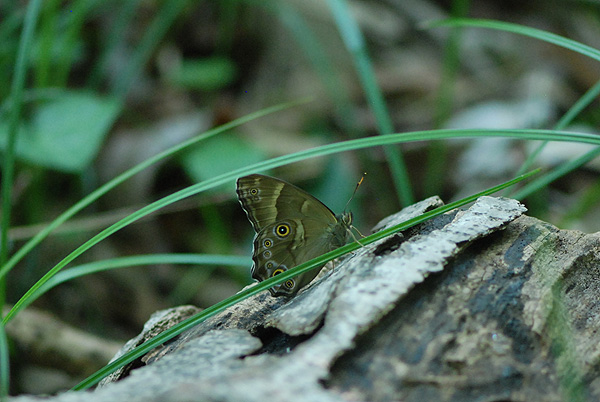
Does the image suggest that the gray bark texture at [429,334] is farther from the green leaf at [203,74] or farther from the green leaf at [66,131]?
the green leaf at [203,74]

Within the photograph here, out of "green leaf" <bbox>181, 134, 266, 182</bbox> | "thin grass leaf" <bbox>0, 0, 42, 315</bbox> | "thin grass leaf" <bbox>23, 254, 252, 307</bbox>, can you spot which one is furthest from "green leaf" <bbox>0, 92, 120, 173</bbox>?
"thin grass leaf" <bbox>23, 254, 252, 307</bbox>

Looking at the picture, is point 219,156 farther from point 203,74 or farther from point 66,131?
point 203,74

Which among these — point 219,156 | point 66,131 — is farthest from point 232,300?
point 66,131

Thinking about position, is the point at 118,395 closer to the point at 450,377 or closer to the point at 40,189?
the point at 450,377

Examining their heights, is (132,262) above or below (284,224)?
above

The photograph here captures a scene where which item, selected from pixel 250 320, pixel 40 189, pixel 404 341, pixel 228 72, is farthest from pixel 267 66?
pixel 404 341

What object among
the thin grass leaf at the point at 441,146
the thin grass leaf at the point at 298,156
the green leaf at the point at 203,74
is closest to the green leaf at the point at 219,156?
the green leaf at the point at 203,74
